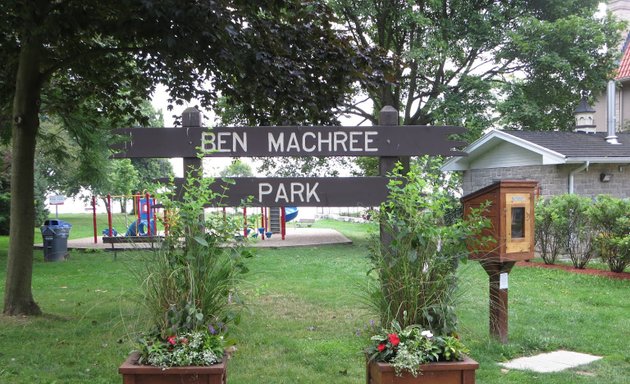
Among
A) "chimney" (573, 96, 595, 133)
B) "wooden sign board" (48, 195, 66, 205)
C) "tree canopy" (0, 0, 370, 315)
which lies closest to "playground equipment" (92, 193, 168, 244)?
"tree canopy" (0, 0, 370, 315)

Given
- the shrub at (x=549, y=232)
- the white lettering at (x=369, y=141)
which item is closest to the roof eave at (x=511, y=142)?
the shrub at (x=549, y=232)

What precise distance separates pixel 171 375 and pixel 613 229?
9.24 m

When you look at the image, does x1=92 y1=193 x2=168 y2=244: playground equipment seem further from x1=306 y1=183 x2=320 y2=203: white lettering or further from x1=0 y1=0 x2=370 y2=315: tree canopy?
x1=0 y1=0 x2=370 y2=315: tree canopy

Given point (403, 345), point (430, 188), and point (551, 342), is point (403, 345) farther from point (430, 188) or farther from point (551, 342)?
point (551, 342)

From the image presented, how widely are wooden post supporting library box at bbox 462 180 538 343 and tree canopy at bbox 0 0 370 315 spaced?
2.52 metres

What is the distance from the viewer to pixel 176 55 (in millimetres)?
6293

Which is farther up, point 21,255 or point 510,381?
point 21,255

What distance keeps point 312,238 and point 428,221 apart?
15.8 meters

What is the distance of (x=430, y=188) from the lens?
3.60 metres

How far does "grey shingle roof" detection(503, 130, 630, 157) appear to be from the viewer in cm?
1343

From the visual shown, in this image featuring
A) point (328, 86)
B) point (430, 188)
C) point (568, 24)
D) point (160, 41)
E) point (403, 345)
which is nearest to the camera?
point (403, 345)

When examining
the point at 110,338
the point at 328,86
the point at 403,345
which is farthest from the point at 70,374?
the point at 328,86

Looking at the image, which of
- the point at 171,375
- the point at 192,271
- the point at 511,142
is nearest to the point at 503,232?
the point at 192,271

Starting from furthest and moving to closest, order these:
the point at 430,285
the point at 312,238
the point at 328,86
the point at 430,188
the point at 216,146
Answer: the point at 312,238, the point at 328,86, the point at 216,146, the point at 430,188, the point at 430,285
